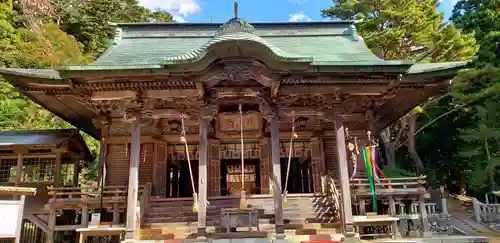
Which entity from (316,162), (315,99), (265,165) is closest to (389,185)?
(316,162)

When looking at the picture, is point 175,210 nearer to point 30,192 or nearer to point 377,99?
point 30,192

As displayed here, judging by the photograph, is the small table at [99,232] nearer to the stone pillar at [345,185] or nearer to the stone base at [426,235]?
the stone pillar at [345,185]

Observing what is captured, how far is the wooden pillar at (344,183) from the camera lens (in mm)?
9352

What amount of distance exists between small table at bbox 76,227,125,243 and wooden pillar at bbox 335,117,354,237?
6.09 m

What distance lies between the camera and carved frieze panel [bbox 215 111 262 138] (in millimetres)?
12336

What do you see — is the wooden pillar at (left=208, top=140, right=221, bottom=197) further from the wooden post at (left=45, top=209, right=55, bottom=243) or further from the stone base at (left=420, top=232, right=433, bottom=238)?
the stone base at (left=420, top=232, right=433, bottom=238)

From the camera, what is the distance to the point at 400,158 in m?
27.5

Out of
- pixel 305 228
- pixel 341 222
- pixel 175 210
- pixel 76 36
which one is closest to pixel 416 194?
pixel 341 222

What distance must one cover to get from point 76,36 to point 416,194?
34.7m

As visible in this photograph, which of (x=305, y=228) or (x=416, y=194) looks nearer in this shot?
(x=305, y=228)

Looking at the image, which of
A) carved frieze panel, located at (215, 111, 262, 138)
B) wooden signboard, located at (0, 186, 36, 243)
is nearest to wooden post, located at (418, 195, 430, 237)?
carved frieze panel, located at (215, 111, 262, 138)

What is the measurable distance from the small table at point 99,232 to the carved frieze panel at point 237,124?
4.86 meters

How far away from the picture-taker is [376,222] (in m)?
9.87

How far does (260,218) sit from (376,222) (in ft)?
10.9
